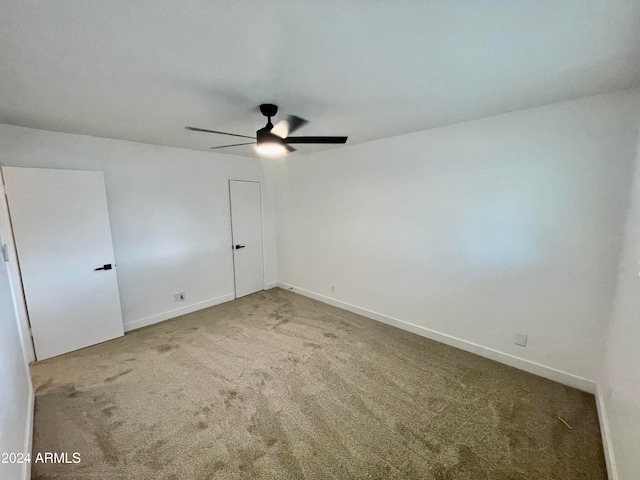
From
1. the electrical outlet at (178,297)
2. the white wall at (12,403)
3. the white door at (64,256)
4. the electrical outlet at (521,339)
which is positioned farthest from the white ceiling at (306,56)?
the electrical outlet at (178,297)

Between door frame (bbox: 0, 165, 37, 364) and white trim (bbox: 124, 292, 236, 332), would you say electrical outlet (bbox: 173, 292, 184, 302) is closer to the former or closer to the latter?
white trim (bbox: 124, 292, 236, 332)

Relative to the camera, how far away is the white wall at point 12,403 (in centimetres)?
138

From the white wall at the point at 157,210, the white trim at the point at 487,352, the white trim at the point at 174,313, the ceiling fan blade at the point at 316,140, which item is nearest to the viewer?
the ceiling fan blade at the point at 316,140

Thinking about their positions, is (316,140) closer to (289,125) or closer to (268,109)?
(268,109)

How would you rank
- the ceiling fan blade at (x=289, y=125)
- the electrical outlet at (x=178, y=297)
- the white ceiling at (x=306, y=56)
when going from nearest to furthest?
the white ceiling at (x=306, y=56)
the ceiling fan blade at (x=289, y=125)
the electrical outlet at (x=178, y=297)

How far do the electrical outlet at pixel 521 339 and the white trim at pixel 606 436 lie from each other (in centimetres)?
56

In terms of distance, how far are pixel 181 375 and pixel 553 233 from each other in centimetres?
375

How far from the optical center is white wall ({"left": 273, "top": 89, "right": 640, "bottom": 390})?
7.16ft

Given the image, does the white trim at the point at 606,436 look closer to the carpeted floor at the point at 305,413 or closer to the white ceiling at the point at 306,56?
the carpeted floor at the point at 305,413

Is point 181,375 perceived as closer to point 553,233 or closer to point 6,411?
point 6,411

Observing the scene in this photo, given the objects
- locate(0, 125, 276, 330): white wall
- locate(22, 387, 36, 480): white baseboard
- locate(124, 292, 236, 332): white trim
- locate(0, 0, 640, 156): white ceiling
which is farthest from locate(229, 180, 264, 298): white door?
locate(22, 387, 36, 480): white baseboard

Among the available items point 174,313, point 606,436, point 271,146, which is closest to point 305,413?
point 606,436

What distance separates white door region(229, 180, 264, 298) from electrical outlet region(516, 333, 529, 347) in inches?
156

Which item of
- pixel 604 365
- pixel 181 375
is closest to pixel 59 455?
pixel 181 375
